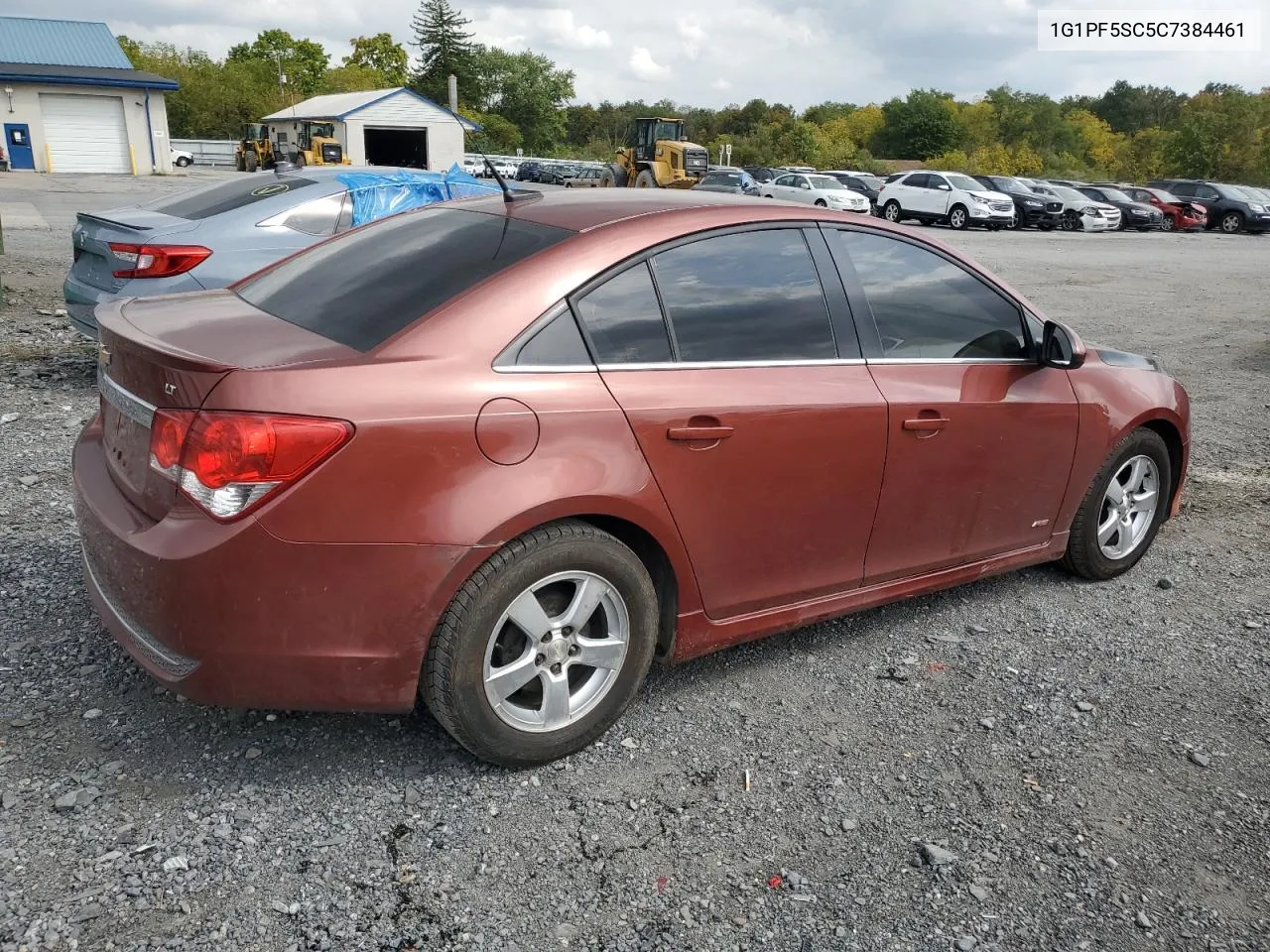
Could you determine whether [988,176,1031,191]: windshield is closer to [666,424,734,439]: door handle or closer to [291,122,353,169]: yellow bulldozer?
[291,122,353,169]: yellow bulldozer

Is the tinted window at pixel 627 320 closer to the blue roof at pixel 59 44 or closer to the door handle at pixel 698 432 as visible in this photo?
the door handle at pixel 698 432

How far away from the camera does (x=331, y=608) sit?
2.62m

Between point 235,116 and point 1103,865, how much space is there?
86556 mm

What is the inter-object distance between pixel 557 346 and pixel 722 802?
1.39 m

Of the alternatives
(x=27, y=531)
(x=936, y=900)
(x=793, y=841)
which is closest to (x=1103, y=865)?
(x=936, y=900)

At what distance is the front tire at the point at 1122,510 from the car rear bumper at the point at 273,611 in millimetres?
3026

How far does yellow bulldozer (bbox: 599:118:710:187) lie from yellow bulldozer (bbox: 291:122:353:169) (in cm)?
1321

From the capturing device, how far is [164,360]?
270 centimetres

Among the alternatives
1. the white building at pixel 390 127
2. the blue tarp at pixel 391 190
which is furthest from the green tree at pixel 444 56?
the blue tarp at pixel 391 190

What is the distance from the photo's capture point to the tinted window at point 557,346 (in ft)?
9.36

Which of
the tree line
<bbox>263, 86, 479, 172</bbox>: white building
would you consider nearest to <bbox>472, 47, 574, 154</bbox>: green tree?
the tree line

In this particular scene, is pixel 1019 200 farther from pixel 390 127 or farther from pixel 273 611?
pixel 273 611

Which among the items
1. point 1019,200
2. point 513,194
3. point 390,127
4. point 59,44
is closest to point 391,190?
point 513,194

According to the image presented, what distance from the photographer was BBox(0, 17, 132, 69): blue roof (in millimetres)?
45969
